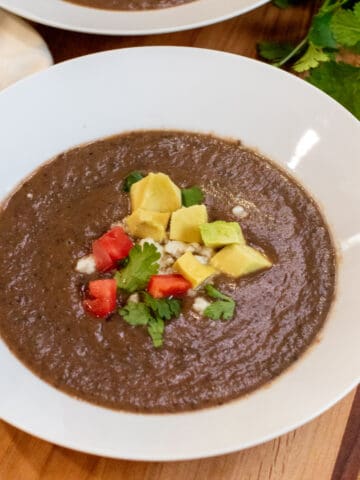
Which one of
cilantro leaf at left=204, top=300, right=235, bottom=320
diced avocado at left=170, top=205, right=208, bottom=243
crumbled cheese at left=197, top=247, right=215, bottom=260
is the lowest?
cilantro leaf at left=204, top=300, right=235, bottom=320

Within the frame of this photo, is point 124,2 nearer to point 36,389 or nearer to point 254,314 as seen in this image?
point 254,314

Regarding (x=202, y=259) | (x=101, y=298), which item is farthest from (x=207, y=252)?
(x=101, y=298)

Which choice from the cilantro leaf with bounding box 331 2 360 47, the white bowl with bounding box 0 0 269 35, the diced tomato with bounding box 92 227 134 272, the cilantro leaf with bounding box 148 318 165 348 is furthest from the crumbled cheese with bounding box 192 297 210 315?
the cilantro leaf with bounding box 331 2 360 47

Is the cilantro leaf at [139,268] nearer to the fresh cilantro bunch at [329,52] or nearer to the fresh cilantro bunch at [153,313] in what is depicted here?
the fresh cilantro bunch at [153,313]

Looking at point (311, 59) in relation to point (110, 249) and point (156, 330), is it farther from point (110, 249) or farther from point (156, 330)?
point (156, 330)

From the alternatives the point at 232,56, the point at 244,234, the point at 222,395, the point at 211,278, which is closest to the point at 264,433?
the point at 222,395

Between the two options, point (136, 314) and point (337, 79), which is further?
point (337, 79)

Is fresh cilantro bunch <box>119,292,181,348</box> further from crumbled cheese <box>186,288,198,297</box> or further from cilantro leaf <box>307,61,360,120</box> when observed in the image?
cilantro leaf <box>307,61,360,120</box>
